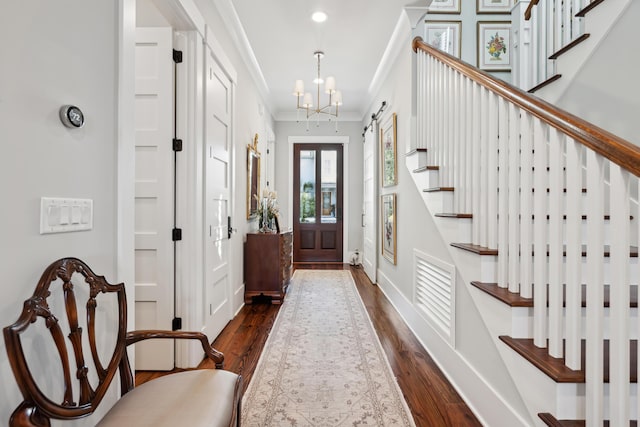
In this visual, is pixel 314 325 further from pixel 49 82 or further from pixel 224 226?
pixel 49 82

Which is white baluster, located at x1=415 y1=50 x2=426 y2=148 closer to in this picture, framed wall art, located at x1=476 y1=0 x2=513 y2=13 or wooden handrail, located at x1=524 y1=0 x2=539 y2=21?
wooden handrail, located at x1=524 y1=0 x2=539 y2=21

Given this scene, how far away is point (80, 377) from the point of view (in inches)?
41.6

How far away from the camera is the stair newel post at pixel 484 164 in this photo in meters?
1.78

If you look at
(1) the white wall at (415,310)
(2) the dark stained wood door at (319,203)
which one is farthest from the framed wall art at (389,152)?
(2) the dark stained wood door at (319,203)

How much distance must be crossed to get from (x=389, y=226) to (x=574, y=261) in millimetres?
2988

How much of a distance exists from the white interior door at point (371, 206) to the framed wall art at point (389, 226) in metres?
0.40

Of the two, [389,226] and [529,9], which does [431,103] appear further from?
[389,226]

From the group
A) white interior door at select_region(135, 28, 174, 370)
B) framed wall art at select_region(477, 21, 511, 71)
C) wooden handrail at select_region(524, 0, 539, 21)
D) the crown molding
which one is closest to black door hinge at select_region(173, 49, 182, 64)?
white interior door at select_region(135, 28, 174, 370)

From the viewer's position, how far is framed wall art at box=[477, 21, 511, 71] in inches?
141

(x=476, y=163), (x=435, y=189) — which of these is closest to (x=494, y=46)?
(x=435, y=189)

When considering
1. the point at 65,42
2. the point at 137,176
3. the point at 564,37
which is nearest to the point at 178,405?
the point at 65,42

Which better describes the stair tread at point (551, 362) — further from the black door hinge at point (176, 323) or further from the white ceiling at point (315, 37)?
the white ceiling at point (315, 37)

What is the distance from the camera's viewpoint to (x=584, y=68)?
2230mm

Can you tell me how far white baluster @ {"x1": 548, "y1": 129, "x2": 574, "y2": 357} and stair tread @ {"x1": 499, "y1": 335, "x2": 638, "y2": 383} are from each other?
54mm
